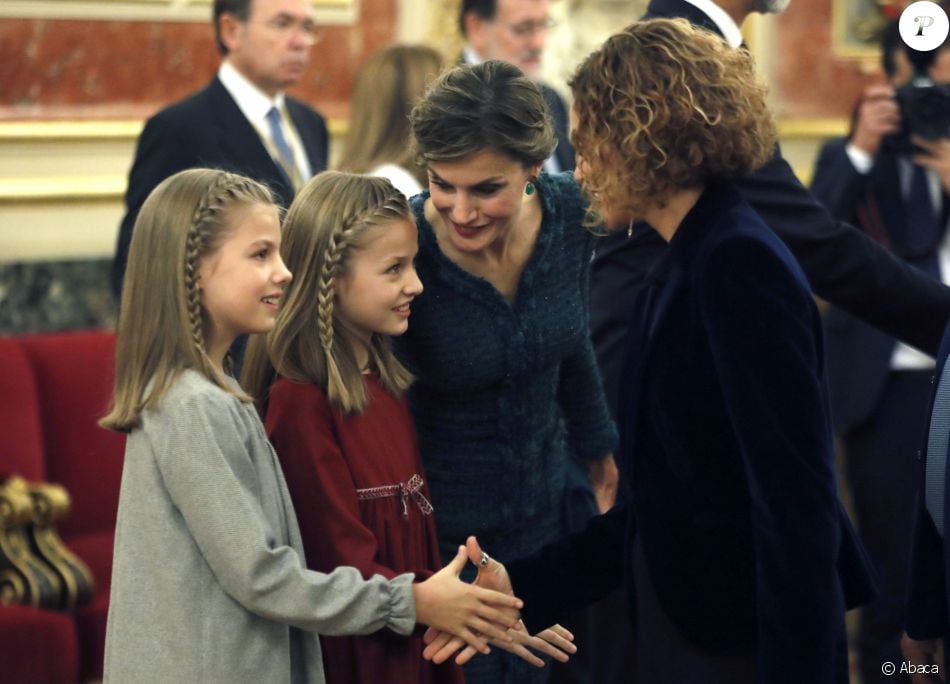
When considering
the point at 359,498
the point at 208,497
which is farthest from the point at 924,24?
the point at 208,497

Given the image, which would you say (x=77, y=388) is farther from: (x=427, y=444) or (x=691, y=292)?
(x=691, y=292)

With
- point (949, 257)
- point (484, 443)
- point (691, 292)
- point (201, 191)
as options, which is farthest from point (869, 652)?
point (201, 191)

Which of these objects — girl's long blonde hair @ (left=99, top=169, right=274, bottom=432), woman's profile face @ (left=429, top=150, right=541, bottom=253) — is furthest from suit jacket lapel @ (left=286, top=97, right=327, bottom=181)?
girl's long blonde hair @ (left=99, top=169, right=274, bottom=432)

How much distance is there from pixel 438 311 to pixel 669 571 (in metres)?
0.68

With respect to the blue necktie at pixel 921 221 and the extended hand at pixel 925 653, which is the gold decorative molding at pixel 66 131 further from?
the extended hand at pixel 925 653

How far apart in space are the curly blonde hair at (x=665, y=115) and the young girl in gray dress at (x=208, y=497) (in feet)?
1.81

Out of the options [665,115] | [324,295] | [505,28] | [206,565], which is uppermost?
[505,28]

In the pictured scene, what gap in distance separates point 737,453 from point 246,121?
248 cm

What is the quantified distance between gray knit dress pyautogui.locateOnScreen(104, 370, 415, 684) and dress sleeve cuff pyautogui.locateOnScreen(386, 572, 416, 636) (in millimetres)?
45

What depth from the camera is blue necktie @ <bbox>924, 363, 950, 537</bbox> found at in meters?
2.52

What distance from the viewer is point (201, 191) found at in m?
2.42

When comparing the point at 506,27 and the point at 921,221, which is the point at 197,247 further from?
the point at 506,27

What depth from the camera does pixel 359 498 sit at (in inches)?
98.6

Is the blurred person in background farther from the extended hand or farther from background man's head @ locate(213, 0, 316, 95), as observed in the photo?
the extended hand
